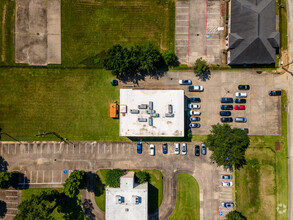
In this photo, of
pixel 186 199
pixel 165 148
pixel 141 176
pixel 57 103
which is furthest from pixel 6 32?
pixel 186 199

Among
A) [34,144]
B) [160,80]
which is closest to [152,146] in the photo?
[160,80]

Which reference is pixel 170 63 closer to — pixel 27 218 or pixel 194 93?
pixel 194 93

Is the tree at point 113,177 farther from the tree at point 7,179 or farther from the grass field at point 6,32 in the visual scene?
the grass field at point 6,32

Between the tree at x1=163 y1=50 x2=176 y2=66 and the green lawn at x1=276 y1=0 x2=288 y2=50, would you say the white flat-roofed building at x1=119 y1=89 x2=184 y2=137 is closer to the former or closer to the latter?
the tree at x1=163 y1=50 x2=176 y2=66

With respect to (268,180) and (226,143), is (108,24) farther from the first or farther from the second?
(268,180)

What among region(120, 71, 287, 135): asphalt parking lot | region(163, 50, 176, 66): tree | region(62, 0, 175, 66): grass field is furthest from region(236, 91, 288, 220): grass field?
region(62, 0, 175, 66): grass field
